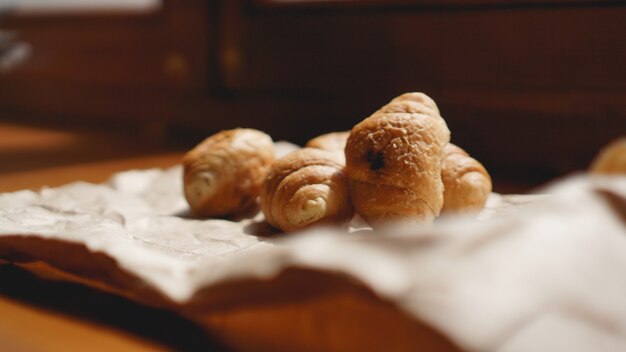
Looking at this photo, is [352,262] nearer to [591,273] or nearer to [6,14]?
[591,273]

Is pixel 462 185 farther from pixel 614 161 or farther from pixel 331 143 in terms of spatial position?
pixel 614 161

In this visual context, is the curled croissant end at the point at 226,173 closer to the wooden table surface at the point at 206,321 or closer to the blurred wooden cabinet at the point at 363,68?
the wooden table surface at the point at 206,321

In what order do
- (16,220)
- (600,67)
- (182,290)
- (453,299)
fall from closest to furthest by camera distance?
1. (453,299)
2. (182,290)
3. (16,220)
4. (600,67)

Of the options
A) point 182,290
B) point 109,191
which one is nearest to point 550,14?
point 109,191

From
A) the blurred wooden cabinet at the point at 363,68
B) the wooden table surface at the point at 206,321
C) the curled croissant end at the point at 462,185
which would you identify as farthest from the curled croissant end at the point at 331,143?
the blurred wooden cabinet at the point at 363,68

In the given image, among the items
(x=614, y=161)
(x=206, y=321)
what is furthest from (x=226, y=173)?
(x=614, y=161)

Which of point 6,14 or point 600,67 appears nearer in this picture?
point 600,67

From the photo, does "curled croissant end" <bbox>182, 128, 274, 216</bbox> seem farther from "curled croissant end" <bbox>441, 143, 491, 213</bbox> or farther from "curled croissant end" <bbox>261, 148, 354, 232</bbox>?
"curled croissant end" <bbox>441, 143, 491, 213</bbox>
